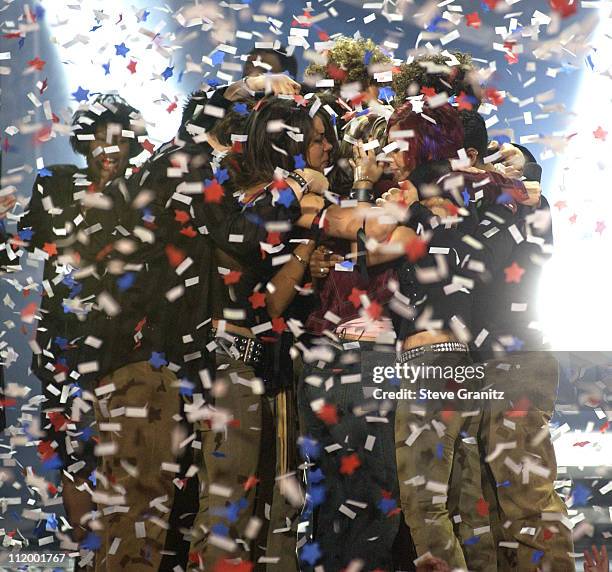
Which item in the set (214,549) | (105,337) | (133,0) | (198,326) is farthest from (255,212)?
(214,549)

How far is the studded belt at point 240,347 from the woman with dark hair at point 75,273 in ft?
1.25

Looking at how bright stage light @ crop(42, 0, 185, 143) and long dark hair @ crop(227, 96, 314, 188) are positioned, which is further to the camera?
Answer: bright stage light @ crop(42, 0, 185, 143)

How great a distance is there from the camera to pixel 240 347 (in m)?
2.71

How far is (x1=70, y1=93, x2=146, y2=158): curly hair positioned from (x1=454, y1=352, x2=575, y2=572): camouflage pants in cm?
130

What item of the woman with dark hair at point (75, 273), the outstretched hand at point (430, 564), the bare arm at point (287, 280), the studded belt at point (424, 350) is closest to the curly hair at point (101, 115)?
the woman with dark hair at point (75, 273)

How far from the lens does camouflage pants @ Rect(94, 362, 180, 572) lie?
2.76m

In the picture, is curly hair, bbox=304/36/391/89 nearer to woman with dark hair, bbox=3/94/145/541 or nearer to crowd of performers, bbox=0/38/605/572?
crowd of performers, bbox=0/38/605/572

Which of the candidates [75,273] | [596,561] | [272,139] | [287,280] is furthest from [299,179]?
[596,561]

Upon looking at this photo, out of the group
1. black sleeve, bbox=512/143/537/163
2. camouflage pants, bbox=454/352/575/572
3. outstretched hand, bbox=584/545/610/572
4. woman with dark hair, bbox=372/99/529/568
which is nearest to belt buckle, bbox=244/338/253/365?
woman with dark hair, bbox=372/99/529/568

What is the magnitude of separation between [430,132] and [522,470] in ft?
3.28

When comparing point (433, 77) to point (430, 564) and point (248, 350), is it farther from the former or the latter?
point (430, 564)

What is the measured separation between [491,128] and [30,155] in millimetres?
1389

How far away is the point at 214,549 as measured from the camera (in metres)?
2.69

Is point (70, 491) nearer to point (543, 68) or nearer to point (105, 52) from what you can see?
point (105, 52)
